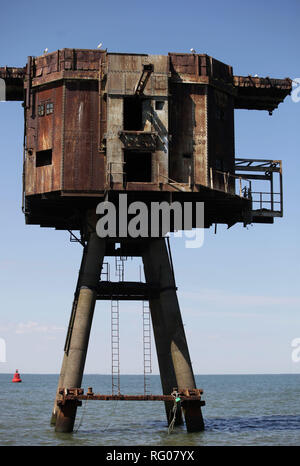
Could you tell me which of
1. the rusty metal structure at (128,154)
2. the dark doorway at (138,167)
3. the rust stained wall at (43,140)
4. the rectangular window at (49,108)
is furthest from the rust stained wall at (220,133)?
the rectangular window at (49,108)

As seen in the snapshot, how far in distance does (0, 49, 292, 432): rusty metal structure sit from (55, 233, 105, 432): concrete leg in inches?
1.6

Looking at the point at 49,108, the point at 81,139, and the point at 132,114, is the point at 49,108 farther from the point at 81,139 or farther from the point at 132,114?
the point at 132,114

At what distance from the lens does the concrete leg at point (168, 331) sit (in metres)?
31.6

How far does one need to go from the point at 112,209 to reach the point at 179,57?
6.59m

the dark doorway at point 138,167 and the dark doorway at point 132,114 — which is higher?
the dark doorway at point 132,114

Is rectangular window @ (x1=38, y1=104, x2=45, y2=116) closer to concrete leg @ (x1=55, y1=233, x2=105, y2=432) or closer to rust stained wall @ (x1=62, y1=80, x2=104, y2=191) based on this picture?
rust stained wall @ (x1=62, y1=80, x2=104, y2=191)

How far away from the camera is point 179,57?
3262cm

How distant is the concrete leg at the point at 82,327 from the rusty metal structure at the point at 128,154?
0.04m

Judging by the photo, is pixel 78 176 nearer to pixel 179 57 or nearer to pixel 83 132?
pixel 83 132

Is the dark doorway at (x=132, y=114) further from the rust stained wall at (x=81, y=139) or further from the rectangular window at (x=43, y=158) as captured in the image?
the rectangular window at (x=43, y=158)

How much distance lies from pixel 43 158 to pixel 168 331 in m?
8.60

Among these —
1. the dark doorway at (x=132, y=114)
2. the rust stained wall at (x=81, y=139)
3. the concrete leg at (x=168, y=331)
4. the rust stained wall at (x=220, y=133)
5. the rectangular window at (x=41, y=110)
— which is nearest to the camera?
the concrete leg at (x=168, y=331)
